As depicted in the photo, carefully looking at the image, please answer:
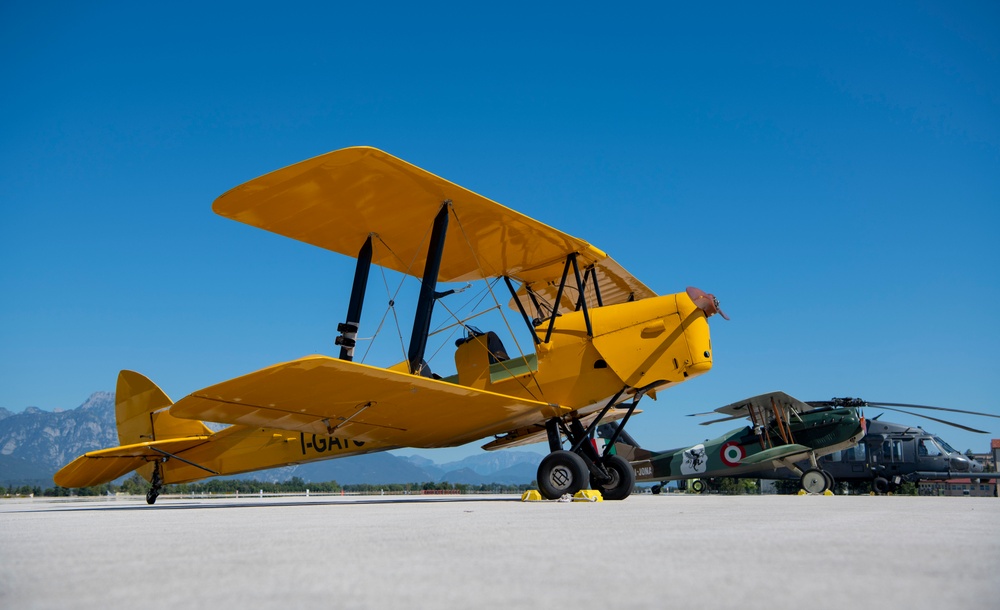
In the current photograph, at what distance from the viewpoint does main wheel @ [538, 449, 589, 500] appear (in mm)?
9805

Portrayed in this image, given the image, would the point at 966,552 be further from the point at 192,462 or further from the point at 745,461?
the point at 745,461

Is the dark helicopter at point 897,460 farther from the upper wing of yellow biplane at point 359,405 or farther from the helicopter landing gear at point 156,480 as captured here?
the helicopter landing gear at point 156,480

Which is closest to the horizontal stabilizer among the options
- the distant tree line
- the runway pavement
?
the runway pavement

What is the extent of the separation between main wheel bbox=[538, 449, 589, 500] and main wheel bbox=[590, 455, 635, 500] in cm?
125

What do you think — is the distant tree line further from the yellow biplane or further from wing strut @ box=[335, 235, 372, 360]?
wing strut @ box=[335, 235, 372, 360]

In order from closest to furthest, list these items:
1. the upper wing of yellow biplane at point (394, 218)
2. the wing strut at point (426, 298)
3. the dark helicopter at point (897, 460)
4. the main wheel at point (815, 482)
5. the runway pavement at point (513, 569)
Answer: the runway pavement at point (513, 569), the upper wing of yellow biplane at point (394, 218), the wing strut at point (426, 298), the main wheel at point (815, 482), the dark helicopter at point (897, 460)

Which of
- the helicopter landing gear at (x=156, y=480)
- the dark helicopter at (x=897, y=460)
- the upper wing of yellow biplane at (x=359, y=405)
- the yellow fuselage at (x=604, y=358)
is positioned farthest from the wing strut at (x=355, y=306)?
the dark helicopter at (x=897, y=460)

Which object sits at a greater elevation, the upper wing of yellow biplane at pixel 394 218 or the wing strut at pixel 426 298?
the upper wing of yellow biplane at pixel 394 218

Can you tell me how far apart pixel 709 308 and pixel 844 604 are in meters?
8.49

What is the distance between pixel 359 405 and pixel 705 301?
200 inches

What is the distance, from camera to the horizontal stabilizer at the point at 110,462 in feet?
38.2

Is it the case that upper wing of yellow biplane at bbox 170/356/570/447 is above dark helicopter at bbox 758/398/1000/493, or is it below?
above

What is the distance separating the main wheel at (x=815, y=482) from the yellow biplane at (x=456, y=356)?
32.5ft

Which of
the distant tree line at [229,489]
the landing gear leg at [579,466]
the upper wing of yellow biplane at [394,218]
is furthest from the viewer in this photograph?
the distant tree line at [229,489]
